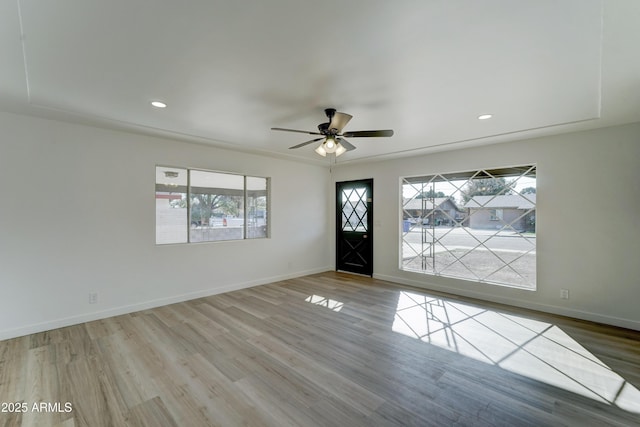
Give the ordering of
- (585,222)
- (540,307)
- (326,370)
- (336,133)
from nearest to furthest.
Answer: (326,370)
(336,133)
(585,222)
(540,307)

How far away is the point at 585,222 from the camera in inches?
147

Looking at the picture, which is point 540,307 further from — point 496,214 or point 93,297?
point 93,297

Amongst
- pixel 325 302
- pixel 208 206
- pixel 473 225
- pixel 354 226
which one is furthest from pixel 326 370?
pixel 354 226

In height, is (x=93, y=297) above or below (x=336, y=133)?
below

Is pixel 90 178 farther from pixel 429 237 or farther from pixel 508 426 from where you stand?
pixel 429 237

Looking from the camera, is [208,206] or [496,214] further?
[208,206]

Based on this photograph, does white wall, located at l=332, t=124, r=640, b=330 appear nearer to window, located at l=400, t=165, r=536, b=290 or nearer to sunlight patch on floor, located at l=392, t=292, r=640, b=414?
window, located at l=400, t=165, r=536, b=290

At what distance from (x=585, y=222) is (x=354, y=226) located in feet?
13.0

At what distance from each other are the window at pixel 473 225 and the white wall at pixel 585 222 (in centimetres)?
21

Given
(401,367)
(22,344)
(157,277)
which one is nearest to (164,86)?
(157,277)

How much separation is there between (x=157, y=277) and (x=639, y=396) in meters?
5.42

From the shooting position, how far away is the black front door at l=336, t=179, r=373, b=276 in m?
6.18

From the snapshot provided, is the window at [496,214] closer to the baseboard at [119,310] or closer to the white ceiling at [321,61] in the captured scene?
the white ceiling at [321,61]

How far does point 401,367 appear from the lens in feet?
8.32
